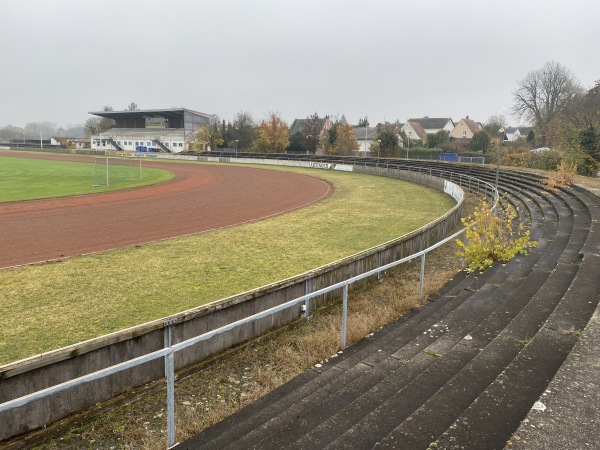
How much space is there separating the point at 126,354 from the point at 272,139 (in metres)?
82.0

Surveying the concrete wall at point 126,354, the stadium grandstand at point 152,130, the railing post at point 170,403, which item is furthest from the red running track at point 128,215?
the stadium grandstand at point 152,130

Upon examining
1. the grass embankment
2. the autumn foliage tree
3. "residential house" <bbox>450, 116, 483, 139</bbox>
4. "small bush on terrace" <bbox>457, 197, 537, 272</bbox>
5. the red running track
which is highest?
"residential house" <bbox>450, 116, 483, 139</bbox>

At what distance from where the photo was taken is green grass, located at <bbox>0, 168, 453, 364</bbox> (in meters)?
8.56

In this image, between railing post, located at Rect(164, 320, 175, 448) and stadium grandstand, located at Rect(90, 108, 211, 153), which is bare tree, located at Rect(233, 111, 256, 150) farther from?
railing post, located at Rect(164, 320, 175, 448)

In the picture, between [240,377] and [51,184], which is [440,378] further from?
[51,184]

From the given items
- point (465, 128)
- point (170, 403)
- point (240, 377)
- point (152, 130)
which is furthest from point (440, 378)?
point (465, 128)

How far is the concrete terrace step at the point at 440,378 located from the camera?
4422 millimetres

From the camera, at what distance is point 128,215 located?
2125cm

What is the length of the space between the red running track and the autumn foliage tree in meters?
52.0

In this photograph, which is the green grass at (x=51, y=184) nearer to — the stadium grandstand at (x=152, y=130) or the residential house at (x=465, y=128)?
the stadium grandstand at (x=152, y=130)

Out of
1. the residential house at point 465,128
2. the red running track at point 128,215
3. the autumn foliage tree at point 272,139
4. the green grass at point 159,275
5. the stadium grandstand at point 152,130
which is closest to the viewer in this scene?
the green grass at point 159,275

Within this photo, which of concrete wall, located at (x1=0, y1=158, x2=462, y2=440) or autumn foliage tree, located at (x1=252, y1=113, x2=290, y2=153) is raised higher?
autumn foliage tree, located at (x1=252, y1=113, x2=290, y2=153)

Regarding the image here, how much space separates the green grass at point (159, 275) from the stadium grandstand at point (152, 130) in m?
84.8

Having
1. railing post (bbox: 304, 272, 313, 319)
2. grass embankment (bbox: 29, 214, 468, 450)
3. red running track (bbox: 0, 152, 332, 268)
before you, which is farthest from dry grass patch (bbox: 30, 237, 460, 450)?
red running track (bbox: 0, 152, 332, 268)
